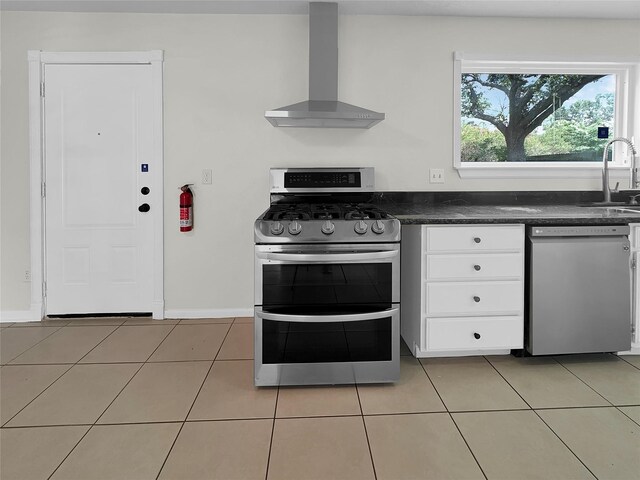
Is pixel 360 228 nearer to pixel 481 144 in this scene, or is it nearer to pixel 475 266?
pixel 475 266

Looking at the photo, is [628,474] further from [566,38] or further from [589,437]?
[566,38]

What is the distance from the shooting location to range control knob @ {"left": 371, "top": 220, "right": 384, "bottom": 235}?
2.12 meters

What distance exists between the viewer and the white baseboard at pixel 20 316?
3.16 metres

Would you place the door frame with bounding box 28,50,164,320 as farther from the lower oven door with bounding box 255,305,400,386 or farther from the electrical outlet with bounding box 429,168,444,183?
the electrical outlet with bounding box 429,168,444,183

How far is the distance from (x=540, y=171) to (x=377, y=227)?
1.81 m

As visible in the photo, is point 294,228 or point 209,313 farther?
point 209,313

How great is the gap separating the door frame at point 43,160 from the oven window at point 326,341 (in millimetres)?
1440

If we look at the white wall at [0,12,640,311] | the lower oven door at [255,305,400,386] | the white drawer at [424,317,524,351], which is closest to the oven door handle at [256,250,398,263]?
the lower oven door at [255,305,400,386]

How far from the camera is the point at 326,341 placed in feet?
7.00

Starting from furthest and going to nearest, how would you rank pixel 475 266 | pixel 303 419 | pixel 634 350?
pixel 634 350 < pixel 475 266 < pixel 303 419

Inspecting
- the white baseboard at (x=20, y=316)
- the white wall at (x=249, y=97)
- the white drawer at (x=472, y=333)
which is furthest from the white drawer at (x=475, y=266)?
the white baseboard at (x=20, y=316)

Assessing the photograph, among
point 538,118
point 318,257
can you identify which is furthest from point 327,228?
point 538,118

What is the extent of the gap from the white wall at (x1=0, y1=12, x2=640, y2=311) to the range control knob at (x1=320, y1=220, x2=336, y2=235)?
1.17m

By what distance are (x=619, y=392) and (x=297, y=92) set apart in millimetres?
2706
